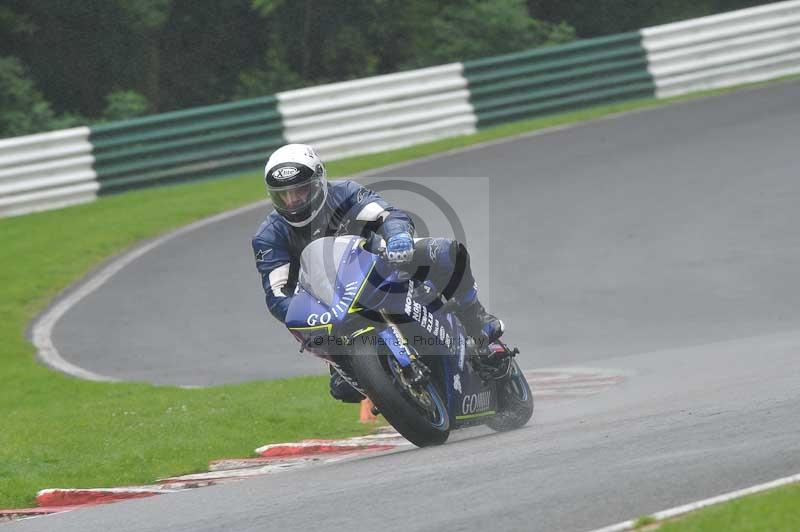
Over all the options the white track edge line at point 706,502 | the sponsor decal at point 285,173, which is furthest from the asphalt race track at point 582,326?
the sponsor decal at point 285,173

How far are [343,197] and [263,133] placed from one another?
1185 centimetres

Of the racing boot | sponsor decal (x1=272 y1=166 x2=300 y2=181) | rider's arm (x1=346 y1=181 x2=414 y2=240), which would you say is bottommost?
the racing boot

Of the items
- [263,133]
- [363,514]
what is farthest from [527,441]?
[263,133]

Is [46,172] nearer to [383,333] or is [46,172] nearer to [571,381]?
[571,381]

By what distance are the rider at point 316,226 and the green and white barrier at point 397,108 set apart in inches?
438

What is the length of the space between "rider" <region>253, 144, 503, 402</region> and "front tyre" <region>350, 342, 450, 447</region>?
50 cm

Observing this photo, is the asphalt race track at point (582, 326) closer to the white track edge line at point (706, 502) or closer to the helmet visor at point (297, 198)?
the white track edge line at point (706, 502)

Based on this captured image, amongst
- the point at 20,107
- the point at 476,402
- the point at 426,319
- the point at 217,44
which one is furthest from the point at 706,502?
the point at 217,44

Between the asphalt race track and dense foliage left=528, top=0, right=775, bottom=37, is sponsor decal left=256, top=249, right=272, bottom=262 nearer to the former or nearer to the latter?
the asphalt race track

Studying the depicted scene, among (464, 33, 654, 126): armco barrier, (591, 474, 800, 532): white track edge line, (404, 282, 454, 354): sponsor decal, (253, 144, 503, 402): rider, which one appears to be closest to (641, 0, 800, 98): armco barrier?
(464, 33, 654, 126): armco barrier

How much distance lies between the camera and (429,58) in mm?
24156

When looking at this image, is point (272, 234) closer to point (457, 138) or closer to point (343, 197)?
point (343, 197)

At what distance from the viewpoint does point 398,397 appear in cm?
684

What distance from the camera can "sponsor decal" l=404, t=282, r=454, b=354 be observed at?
7.23 metres
